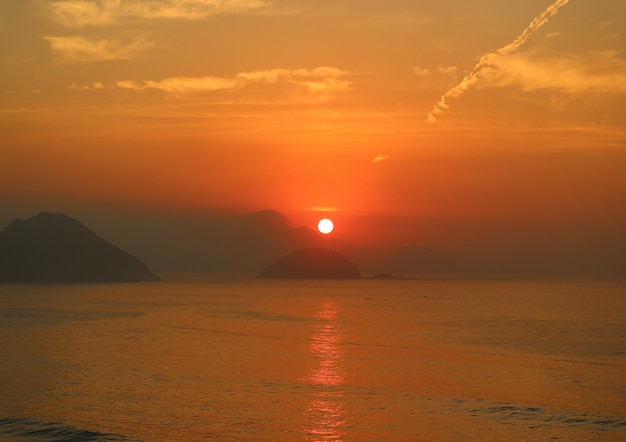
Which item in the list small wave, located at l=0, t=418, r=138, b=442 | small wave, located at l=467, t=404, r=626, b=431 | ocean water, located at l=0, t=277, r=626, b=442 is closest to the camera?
small wave, located at l=0, t=418, r=138, b=442

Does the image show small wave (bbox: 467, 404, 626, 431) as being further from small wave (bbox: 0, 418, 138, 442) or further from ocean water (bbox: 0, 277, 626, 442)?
small wave (bbox: 0, 418, 138, 442)

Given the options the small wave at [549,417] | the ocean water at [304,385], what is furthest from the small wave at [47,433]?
the small wave at [549,417]

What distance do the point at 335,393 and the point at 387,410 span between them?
19.7ft

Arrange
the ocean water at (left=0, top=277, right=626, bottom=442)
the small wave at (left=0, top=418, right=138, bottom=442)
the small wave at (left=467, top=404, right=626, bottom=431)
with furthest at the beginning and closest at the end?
the small wave at (left=467, top=404, right=626, bottom=431) < the ocean water at (left=0, top=277, right=626, bottom=442) < the small wave at (left=0, top=418, right=138, bottom=442)

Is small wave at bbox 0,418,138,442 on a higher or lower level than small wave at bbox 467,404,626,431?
higher

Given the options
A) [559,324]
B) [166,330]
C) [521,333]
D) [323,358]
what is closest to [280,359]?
[323,358]

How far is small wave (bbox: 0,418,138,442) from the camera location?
36219mm

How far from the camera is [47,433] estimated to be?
3731 cm

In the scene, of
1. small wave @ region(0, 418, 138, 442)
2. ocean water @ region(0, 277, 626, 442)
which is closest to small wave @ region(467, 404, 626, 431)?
ocean water @ region(0, 277, 626, 442)

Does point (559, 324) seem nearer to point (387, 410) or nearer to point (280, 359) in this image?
point (280, 359)

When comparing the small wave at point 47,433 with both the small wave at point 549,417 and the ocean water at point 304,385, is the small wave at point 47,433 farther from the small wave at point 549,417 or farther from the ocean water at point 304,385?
the small wave at point 549,417

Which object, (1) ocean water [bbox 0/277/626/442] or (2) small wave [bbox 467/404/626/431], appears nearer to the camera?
(1) ocean water [bbox 0/277/626/442]

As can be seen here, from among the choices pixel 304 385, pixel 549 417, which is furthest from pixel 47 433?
pixel 549 417

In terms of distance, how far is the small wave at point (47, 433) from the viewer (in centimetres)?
3622
